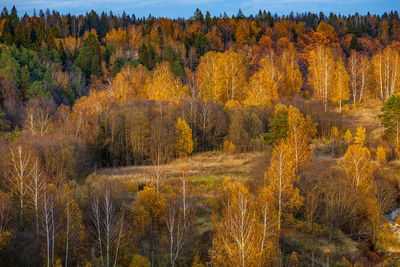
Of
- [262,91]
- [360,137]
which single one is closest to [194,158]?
[262,91]

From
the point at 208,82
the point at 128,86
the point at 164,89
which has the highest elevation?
the point at 208,82

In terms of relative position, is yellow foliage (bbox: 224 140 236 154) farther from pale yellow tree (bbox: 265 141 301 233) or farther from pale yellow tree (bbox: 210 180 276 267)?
pale yellow tree (bbox: 210 180 276 267)

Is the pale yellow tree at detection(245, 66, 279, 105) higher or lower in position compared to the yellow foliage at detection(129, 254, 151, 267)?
higher

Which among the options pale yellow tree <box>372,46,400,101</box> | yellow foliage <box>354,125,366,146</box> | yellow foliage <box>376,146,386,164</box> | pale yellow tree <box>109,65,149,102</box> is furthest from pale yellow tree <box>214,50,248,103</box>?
yellow foliage <box>376,146,386,164</box>

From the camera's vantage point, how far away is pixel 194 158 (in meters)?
47.9

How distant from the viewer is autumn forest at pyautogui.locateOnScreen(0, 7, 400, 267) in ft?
83.1

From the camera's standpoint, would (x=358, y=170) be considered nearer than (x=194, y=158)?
Yes

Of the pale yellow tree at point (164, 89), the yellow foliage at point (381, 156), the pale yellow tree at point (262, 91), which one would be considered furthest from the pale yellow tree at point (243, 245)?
the pale yellow tree at point (164, 89)

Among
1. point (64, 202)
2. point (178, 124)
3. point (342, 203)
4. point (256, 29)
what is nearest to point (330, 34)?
point (256, 29)

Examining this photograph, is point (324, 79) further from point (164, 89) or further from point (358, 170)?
point (358, 170)

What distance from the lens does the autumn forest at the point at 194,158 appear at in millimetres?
25328

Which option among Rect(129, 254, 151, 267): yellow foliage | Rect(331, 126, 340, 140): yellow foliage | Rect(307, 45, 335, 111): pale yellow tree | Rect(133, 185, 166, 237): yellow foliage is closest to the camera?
Rect(129, 254, 151, 267): yellow foliage

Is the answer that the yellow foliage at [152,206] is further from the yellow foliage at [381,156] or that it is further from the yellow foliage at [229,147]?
the yellow foliage at [381,156]

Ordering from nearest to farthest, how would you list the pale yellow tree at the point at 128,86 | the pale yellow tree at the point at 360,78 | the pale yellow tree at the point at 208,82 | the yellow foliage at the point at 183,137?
the yellow foliage at the point at 183,137
the pale yellow tree at the point at 208,82
the pale yellow tree at the point at 128,86
the pale yellow tree at the point at 360,78
